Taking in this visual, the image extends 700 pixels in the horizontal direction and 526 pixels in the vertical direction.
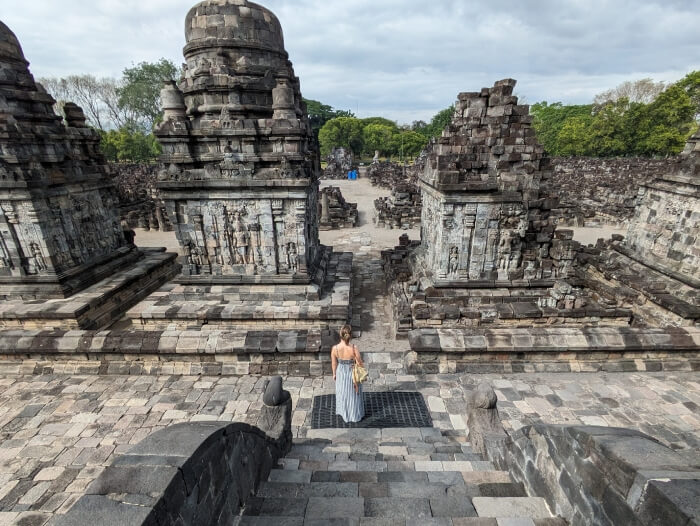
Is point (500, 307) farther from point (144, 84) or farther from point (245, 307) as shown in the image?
point (144, 84)

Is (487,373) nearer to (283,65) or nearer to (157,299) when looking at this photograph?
(157,299)

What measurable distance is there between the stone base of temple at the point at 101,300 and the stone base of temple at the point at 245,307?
0.98 metres

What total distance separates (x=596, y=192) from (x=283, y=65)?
27.9 m

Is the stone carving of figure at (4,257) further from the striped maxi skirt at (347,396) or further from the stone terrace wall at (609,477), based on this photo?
the stone terrace wall at (609,477)

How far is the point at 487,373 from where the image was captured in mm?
6969

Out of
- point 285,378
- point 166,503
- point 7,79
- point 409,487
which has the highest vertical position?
point 7,79

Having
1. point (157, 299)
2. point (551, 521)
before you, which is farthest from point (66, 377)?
point (551, 521)

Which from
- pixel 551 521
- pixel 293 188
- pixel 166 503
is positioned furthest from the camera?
pixel 293 188

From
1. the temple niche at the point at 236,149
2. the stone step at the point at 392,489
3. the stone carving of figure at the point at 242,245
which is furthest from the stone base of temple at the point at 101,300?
the stone step at the point at 392,489

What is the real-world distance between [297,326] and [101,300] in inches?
261

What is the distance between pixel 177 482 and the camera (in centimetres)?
232

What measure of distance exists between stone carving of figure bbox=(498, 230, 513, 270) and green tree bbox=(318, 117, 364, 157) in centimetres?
5776

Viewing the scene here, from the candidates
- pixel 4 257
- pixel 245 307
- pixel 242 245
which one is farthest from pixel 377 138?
pixel 4 257

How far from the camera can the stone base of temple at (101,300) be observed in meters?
9.49
